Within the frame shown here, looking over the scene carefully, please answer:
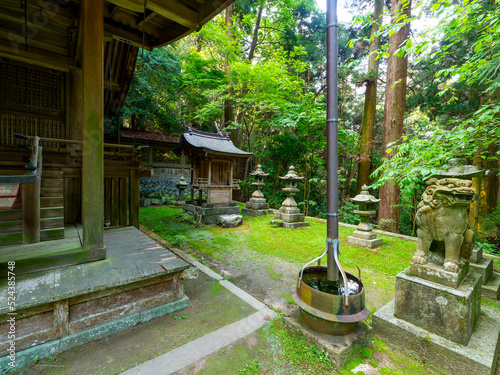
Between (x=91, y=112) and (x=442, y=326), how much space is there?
15.5ft

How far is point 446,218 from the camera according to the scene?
2.39 metres

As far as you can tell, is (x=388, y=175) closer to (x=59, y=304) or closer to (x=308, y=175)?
(x=59, y=304)

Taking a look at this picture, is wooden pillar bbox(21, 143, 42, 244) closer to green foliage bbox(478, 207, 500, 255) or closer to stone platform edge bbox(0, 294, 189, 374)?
stone platform edge bbox(0, 294, 189, 374)

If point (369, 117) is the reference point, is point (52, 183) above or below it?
below

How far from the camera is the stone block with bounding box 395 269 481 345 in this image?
2.10m

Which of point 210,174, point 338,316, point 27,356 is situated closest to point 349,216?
point 210,174

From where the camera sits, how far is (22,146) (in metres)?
4.84

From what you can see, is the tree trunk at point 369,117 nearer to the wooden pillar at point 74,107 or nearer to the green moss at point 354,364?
the green moss at point 354,364

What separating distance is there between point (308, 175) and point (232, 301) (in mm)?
10553

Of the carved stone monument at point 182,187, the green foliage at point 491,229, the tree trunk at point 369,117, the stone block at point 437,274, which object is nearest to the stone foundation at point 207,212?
the carved stone monument at point 182,187

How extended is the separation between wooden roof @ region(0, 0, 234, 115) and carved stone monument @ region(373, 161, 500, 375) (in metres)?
3.88

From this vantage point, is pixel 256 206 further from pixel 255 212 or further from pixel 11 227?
pixel 11 227

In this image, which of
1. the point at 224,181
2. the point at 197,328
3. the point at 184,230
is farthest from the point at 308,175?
the point at 197,328

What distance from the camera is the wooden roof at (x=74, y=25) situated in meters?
3.30
